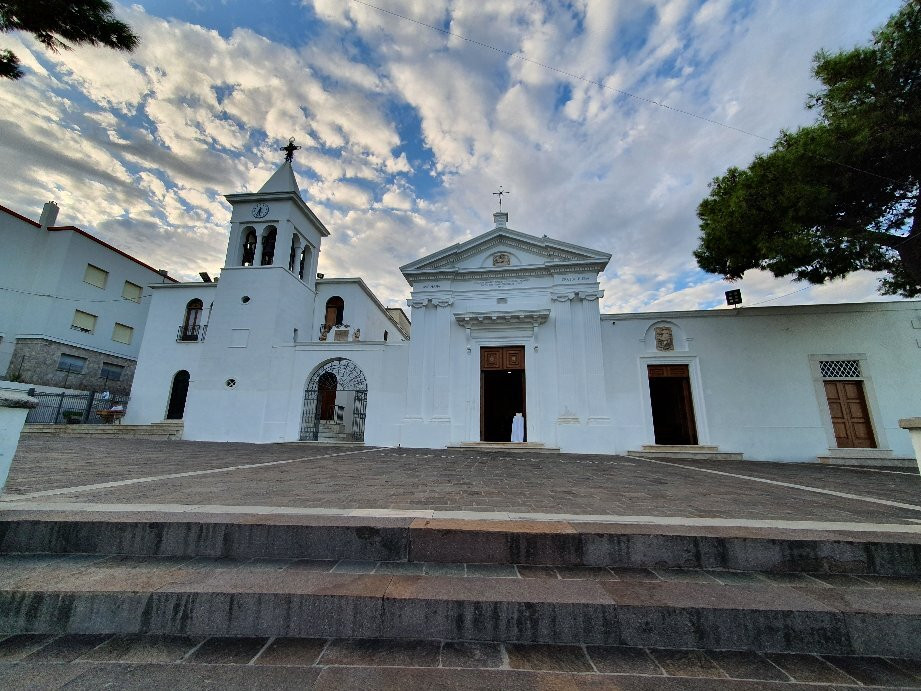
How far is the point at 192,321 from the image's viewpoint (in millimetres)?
18078

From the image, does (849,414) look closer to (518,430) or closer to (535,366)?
(535,366)

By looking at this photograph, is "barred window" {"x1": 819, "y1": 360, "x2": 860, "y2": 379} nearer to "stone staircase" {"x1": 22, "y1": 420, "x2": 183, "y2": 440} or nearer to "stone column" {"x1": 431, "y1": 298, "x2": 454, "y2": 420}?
"stone column" {"x1": 431, "y1": 298, "x2": 454, "y2": 420}

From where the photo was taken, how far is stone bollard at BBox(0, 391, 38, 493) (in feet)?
7.83

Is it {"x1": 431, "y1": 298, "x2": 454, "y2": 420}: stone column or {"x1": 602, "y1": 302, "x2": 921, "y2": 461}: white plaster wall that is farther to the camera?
{"x1": 431, "y1": 298, "x2": 454, "y2": 420}: stone column

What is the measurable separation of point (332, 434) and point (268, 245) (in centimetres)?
866

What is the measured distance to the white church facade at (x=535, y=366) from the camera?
10664mm

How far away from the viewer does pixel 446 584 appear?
198cm

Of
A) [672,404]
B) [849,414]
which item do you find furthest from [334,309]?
[849,414]

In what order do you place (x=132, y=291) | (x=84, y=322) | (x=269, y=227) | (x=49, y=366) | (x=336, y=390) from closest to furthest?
(x=336, y=390) < (x=269, y=227) < (x=49, y=366) < (x=84, y=322) < (x=132, y=291)

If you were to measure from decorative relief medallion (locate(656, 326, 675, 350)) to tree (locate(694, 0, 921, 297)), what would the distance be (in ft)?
8.90

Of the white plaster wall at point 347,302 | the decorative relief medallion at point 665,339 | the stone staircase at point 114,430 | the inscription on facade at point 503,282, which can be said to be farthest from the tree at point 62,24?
the decorative relief medallion at point 665,339

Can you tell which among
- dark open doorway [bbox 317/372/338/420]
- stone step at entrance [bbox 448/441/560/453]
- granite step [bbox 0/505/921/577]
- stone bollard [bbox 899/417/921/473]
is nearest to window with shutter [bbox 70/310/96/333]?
dark open doorway [bbox 317/372/338/420]

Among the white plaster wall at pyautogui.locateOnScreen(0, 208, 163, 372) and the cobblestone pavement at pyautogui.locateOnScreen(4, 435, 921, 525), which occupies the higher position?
the white plaster wall at pyautogui.locateOnScreen(0, 208, 163, 372)

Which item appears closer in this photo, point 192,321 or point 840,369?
point 840,369
